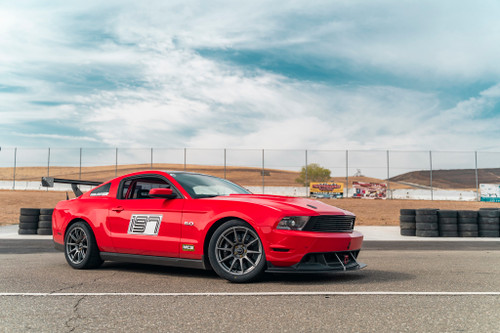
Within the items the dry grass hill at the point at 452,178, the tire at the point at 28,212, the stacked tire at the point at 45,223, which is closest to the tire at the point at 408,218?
the stacked tire at the point at 45,223

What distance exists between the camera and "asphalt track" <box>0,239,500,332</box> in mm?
3881

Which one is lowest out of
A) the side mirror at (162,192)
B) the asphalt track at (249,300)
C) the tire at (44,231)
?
the asphalt track at (249,300)

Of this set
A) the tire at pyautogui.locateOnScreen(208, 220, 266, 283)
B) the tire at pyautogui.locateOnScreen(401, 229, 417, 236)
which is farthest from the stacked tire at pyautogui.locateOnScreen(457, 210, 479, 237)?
the tire at pyautogui.locateOnScreen(208, 220, 266, 283)

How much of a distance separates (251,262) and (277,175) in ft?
140

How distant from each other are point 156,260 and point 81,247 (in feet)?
5.22

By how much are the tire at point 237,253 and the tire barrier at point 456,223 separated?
34.3 ft

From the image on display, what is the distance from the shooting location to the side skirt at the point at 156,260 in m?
6.15

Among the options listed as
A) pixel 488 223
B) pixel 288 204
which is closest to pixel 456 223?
pixel 488 223

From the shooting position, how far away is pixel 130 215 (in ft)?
22.7

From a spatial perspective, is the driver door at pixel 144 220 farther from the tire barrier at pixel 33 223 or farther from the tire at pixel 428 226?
the tire at pixel 428 226

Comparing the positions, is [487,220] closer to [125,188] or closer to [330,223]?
[330,223]

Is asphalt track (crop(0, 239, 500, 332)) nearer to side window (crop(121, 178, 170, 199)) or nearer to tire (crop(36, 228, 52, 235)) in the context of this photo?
side window (crop(121, 178, 170, 199))

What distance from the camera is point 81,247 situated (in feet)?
24.3

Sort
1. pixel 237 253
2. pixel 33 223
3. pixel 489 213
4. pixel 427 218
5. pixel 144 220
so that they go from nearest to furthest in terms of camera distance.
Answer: pixel 237 253
pixel 144 220
pixel 427 218
pixel 489 213
pixel 33 223
